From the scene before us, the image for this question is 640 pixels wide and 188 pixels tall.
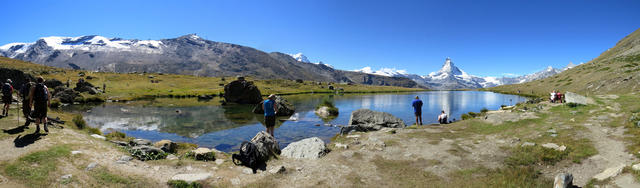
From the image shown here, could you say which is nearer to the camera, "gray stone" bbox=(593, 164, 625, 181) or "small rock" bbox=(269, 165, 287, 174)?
"gray stone" bbox=(593, 164, 625, 181)

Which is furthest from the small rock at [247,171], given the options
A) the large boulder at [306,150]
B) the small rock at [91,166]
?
the small rock at [91,166]

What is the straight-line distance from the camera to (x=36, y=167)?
937cm

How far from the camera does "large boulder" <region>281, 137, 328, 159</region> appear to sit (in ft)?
49.3

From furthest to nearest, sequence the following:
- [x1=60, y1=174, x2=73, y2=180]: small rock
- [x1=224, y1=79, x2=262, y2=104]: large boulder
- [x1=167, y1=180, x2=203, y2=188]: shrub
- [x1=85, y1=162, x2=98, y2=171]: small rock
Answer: [x1=224, y1=79, x2=262, y2=104]: large boulder < [x1=85, y1=162, x2=98, y2=171]: small rock < [x1=167, y1=180, x2=203, y2=188]: shrub < [x1=60, y1=174, x2=73, y2=180]: small rock

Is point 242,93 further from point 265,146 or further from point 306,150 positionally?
point 265,146

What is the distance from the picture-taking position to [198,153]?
44.6 feet

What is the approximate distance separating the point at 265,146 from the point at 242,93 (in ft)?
173

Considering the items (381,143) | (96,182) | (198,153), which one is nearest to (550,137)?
(381,143)

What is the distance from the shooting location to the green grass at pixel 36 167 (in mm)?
8578

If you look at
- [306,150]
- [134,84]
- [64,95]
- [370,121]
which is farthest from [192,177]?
[134,84]

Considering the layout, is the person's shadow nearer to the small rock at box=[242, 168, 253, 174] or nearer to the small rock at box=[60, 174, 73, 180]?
the small rock at box=[60, 174, 73, 180]

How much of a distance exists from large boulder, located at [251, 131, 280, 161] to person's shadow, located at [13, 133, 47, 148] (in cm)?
984

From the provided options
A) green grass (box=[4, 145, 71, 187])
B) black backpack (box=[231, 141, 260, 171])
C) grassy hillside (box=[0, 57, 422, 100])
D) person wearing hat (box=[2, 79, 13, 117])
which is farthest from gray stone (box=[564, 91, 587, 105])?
grassy hillside (box=[0, 57, 422, 100])

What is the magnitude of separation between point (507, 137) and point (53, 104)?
2434 inches
